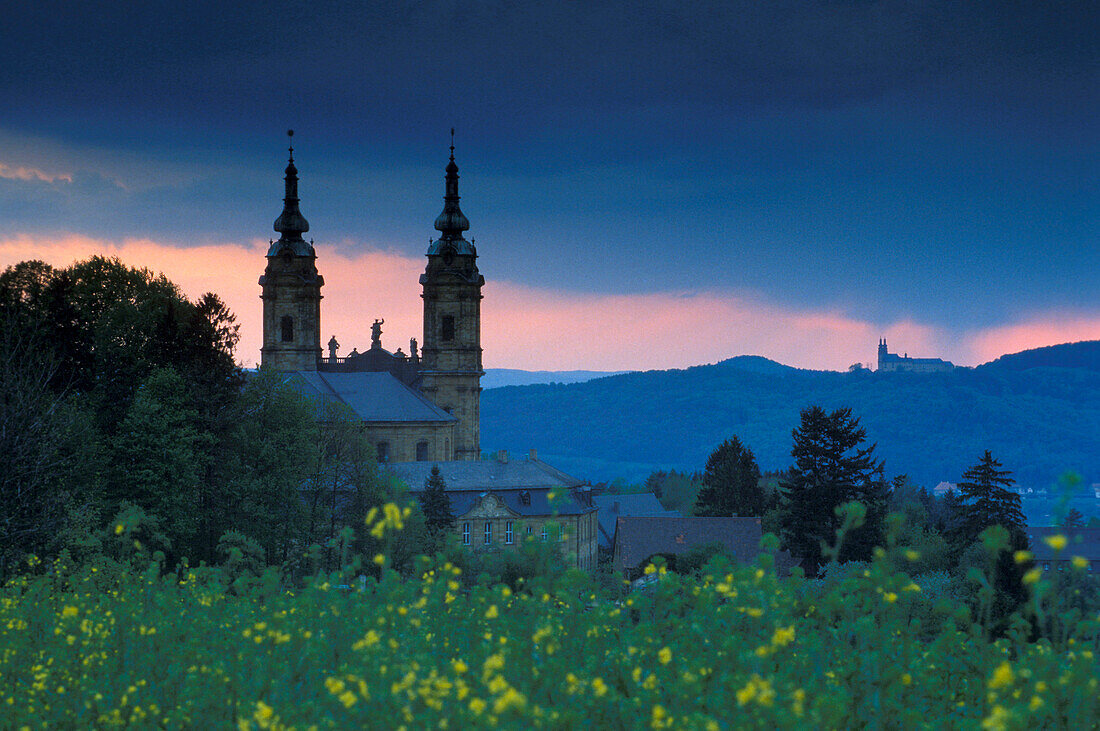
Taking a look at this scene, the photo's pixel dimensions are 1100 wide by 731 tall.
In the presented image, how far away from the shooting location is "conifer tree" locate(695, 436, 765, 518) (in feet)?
260

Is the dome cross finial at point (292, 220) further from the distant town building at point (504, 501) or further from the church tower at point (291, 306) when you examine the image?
the distant town building at point (504, 501)

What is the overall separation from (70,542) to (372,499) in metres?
22.3

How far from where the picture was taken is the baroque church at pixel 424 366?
69875 millimetres

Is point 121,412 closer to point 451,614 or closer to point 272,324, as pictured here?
point 451,614

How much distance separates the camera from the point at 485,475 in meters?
68.3

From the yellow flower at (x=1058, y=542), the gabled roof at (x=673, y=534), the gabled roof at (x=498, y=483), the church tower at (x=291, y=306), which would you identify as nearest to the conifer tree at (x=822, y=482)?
the gabled roof at (x=673, y=534)

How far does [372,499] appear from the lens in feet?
135

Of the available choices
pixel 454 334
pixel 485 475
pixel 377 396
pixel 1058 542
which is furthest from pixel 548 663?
pixel 454 334

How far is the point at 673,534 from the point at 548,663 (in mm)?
63299

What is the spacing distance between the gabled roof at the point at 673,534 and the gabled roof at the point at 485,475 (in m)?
5.85

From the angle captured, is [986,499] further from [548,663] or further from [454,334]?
[548,663]

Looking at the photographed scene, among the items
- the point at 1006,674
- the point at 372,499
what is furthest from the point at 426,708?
the point at 372,499

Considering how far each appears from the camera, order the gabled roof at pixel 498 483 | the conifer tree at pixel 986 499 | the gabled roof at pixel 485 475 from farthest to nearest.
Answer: the gabled roof at pixel 485 475 → the gabled roof at pixel 498 483 → the conifer tree at pixel 986 499

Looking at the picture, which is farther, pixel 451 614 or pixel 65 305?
pixel 65 305
